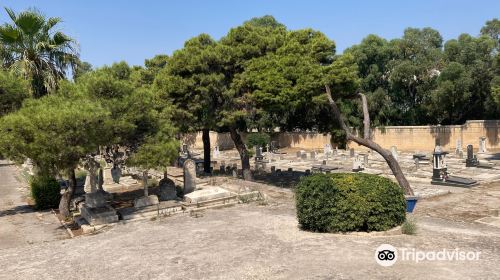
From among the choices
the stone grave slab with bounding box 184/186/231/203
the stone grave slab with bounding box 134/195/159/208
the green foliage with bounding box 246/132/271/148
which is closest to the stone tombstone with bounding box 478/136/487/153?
the green foliage with bounding box 246/132/271/148

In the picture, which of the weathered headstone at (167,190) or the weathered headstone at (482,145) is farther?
the weathered headstone at (482,145)

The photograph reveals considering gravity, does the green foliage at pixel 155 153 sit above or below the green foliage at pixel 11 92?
below

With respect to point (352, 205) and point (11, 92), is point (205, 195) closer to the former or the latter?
point (352, 205)

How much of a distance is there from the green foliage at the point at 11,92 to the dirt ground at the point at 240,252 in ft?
19.6

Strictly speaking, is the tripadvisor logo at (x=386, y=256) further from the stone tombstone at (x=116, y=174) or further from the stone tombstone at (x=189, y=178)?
the stone tombstone at (x=116, y=174)

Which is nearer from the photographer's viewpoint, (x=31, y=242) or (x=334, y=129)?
(x=31, y=242)

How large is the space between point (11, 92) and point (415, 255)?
1600cm

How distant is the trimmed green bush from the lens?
18688 millimetres

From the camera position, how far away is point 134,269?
9.52 m

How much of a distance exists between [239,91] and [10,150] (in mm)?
11090

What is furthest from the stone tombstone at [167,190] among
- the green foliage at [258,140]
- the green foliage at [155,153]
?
the green foliage at [258,140]

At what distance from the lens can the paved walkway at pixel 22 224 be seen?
13.9 meters

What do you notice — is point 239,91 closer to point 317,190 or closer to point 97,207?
point 97,207

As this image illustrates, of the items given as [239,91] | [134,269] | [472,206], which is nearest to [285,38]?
[239,91]
